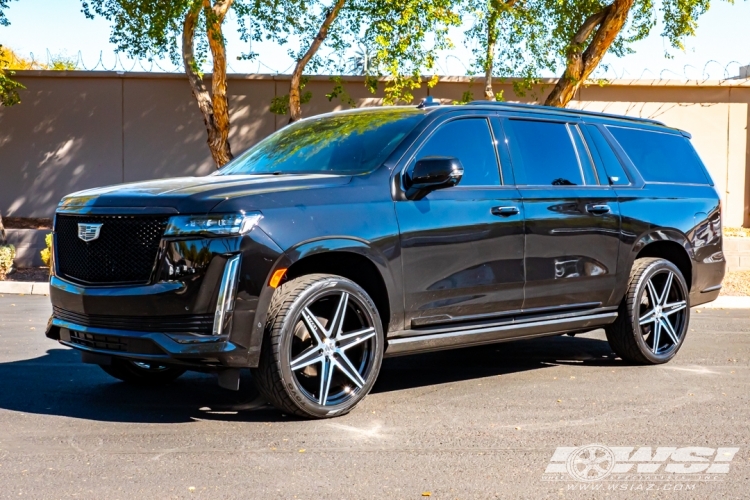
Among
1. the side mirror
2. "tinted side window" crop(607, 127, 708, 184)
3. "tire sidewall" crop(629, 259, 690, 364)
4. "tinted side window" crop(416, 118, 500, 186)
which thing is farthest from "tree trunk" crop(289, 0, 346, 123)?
the side mirror

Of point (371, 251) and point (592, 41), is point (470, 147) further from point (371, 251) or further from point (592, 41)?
point (592, 41)

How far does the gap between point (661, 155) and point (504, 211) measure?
7.65 ft

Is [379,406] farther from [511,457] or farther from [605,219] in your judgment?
[605,219]

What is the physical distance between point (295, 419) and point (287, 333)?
1.93 ft

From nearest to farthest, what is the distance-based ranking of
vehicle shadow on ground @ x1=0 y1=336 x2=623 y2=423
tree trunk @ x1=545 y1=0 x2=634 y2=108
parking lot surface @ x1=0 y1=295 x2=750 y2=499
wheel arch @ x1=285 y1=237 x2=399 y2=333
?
parking lot surface @ x1=0 y1=295 x2=750 y2=499 < wheel arch @ x1=285 y1=237 x2=399 y2=333 < vehicle shadow on ground @ x1=0 y1=336 x2=623 y2=423 < tree trunk @ x1=545 y1=0 x2=634 y2=108

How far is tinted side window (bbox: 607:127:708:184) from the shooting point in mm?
7766

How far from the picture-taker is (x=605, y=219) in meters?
7.12

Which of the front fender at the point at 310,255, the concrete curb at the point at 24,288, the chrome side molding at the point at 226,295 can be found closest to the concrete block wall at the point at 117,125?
the concrete curb at the point at 24,288

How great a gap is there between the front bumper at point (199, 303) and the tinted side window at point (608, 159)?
10.7ft

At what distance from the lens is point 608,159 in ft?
24.6

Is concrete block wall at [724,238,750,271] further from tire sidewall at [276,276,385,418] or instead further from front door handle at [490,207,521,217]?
tire sidewall at [276,276,385,418]

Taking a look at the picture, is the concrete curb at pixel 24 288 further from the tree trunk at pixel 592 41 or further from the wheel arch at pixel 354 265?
the tree trunk at pixel 592 41

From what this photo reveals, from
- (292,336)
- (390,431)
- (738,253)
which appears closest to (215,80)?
(738,253)

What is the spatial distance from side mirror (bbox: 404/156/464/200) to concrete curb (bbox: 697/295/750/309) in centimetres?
720
